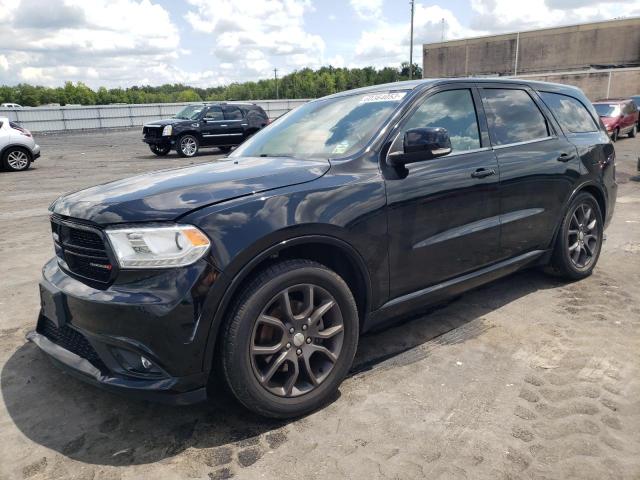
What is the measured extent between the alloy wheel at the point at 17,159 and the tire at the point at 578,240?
1516cm

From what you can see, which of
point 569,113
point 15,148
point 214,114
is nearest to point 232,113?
point 214,114

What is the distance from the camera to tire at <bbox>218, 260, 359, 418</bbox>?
2.55 m

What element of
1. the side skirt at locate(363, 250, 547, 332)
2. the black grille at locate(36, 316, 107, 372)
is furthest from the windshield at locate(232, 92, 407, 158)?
the black grille at locate(36, 316, 107, 372)

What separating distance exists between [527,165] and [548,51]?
226 ft

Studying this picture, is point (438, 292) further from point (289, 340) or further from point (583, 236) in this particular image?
point (583, 236)

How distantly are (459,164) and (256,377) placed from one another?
1.98 m

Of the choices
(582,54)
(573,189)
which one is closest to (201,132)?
(573,189)

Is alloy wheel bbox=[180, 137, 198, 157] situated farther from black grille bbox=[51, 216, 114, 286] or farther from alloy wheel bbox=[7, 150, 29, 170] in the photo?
black grille bbox=[51, 216, 114, 286]

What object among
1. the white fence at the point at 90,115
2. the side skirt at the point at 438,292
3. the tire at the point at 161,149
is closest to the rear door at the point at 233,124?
the tire at the point at 161,149

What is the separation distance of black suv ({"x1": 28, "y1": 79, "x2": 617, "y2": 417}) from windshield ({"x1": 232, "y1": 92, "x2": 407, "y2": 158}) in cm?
2

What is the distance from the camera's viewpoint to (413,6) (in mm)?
48125

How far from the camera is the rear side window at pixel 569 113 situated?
459 centimetres

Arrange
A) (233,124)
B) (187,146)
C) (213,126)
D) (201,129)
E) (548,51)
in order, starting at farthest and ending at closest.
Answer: (548,51) → (233,124) → (213,126) → (201,129) → (187,146)

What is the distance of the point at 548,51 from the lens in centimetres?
6366
